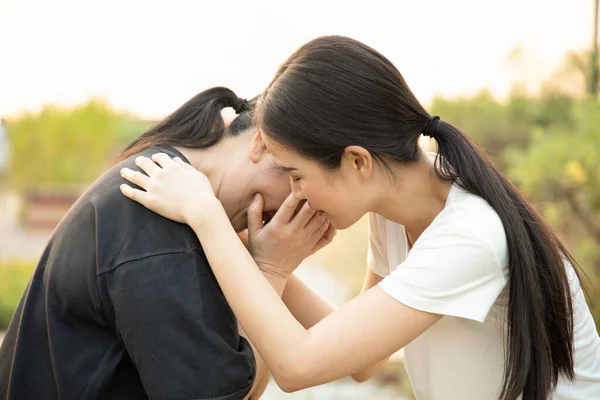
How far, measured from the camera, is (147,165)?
1.96m

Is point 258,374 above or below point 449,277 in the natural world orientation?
below

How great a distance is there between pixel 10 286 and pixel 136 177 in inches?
194

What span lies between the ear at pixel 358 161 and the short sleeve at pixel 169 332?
1.53 feet

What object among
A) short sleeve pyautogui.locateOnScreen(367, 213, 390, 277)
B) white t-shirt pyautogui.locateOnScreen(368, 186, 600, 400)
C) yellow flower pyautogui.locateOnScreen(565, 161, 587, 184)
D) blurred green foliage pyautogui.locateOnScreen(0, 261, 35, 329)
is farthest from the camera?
blurred green foliage pyautogui.locateOnScreen(0, 261, 35, 329)

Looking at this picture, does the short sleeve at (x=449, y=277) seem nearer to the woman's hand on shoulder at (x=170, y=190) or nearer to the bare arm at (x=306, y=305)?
the woman's hand on shoulder at (x=170, y=190)

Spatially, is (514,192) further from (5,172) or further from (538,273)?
(5,172)

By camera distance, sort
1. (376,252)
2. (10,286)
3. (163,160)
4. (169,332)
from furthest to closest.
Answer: (10,286), (376,252), (163,160), (169,332)

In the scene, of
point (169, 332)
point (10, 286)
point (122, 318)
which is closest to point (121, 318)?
point (122, 318)

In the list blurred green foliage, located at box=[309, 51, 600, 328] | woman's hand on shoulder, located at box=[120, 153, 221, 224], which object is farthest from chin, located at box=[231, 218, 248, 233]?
blurred green foliage, located at box=[309, 51, 600, 328]

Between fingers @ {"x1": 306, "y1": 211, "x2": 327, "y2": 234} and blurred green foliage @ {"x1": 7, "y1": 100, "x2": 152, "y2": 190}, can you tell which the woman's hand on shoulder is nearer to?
fingers @ {"x1": 306, "y1": 211, "x2": 327, "y2": 234}

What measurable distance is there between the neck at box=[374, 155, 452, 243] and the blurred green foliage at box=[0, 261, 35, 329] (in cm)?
455

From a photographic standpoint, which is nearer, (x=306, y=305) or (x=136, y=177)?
(x=136, y=177)

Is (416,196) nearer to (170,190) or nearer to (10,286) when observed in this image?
(170,190)

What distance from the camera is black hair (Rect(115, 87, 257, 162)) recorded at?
212 centimetres
